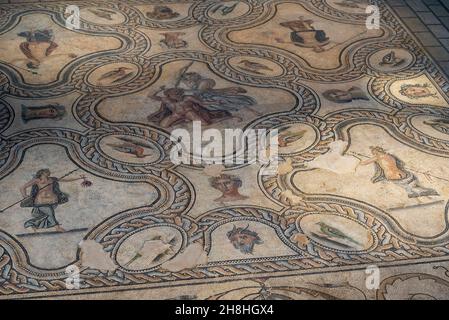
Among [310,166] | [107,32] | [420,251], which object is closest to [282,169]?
[310,166]

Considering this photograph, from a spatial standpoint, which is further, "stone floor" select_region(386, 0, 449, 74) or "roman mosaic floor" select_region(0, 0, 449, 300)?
"stone floor" select_region(386, 0, 449, 74)

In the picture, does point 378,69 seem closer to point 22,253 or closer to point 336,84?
point 336,84

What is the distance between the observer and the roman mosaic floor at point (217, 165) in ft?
14.6

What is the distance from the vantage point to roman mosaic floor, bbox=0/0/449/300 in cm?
445

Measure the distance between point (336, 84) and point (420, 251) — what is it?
2027 mm

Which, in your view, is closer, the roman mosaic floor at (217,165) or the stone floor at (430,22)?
the roman mosaic floor at (217,165)

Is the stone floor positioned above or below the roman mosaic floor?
above

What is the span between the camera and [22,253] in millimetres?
4512

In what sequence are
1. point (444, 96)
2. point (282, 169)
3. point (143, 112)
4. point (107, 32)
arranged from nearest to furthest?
point (282, 169) < point (143, 112) < point (444, 96) < point (107, 32)

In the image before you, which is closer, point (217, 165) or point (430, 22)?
point (217, 165)

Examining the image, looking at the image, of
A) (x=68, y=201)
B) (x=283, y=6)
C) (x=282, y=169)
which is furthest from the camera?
(x=283, y=6)

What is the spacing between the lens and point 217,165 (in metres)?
5.28

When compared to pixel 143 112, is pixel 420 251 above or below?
below

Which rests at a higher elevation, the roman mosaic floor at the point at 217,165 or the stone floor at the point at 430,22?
the stone floor at the point at 430,22
